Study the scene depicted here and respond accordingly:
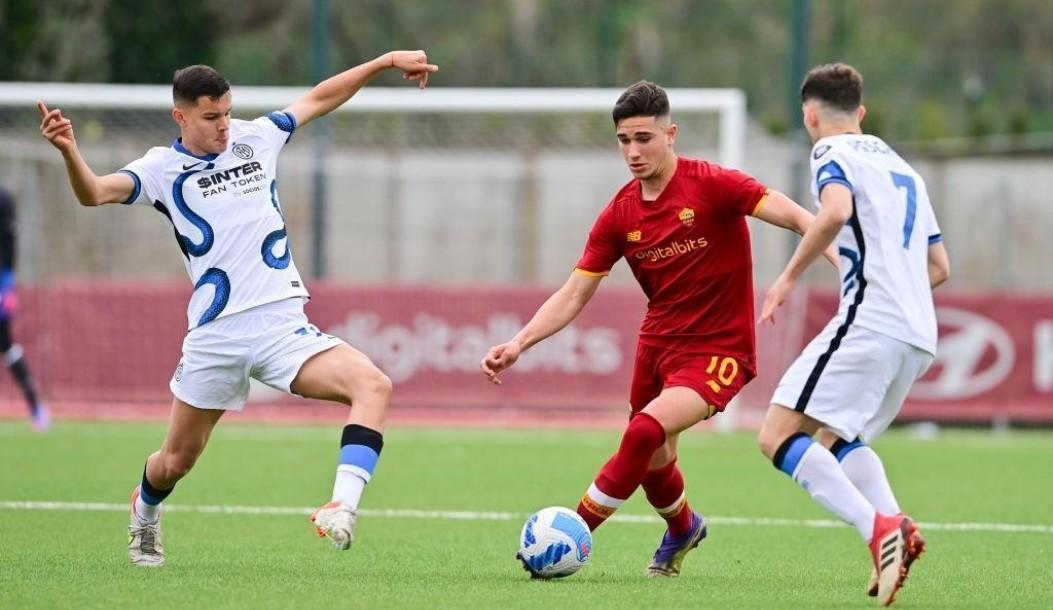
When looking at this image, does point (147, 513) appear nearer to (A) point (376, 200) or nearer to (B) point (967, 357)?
(B) point (967, 357)

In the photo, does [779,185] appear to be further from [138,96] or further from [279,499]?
[279,499]

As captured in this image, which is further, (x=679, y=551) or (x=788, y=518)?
(x=788, y=518)

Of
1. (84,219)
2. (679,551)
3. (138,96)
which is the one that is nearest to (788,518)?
(679,551)

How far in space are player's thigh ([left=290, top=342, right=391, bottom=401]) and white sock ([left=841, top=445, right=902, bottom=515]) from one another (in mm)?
2023

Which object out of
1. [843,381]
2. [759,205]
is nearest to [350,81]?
[759,205]

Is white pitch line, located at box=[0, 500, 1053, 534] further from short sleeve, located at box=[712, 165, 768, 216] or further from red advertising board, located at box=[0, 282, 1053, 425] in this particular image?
red advertising board, located at box=[0, 282, 1053, 425]

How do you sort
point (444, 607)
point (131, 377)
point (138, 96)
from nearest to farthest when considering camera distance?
point (444, 607), point (138, 96), point (131, 377)

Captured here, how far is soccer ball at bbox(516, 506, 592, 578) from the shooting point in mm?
6922

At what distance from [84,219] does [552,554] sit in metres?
14.6

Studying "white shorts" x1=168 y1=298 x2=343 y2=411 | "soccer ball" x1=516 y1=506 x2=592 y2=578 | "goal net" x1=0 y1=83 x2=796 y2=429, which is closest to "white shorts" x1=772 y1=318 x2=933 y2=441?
"soccer ball" x1=516 y1=506 x2=592 y2=578

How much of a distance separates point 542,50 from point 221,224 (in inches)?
717

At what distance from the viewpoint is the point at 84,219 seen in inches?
797

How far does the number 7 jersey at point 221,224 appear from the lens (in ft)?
23.6

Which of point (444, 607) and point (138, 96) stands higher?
point (138, 96)
